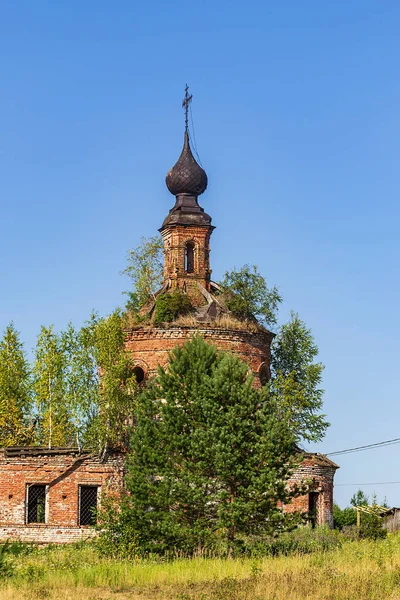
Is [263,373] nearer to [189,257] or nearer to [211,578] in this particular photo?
[189,257]

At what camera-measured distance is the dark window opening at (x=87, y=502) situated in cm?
3080

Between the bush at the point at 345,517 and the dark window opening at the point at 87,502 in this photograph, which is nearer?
the dark window opening at the point at 87,502

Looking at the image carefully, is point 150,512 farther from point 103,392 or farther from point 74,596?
point 103,392

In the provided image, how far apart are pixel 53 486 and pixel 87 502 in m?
1.10

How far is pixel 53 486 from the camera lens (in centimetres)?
3073

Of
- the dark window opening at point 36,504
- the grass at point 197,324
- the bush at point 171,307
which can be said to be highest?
the bush at point 171,307

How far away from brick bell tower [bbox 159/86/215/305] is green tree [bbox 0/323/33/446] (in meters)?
5.72

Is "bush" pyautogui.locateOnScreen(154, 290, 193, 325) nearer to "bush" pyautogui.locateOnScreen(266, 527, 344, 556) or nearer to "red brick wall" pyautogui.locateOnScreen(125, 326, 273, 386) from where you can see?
"red brick wall" pyautogui.locateOnScreen(125, 326, 273, 386)

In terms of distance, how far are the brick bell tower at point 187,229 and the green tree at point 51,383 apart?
5419mm

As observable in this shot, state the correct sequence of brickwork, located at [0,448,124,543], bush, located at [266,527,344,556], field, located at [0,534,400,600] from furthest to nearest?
brickwork, located at [0,448,124,543]
bush, located at [266,527,344,556]
field, located at [0,534,400,600]

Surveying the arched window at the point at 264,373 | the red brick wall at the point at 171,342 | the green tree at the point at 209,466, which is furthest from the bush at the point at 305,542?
the red brick wall at the point at 171,342

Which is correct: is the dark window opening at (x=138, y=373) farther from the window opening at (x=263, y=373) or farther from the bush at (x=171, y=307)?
the window opening at (x=263, y=373)

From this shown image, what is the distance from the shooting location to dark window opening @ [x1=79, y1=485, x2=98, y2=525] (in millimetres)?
30797

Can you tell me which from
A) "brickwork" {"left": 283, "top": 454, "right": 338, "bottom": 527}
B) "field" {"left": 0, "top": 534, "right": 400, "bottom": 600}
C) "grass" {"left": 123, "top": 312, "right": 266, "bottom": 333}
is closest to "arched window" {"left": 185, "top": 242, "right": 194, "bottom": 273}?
"grass" {"left": 123, "top": 312, "right": 266, "bottom": 333}
